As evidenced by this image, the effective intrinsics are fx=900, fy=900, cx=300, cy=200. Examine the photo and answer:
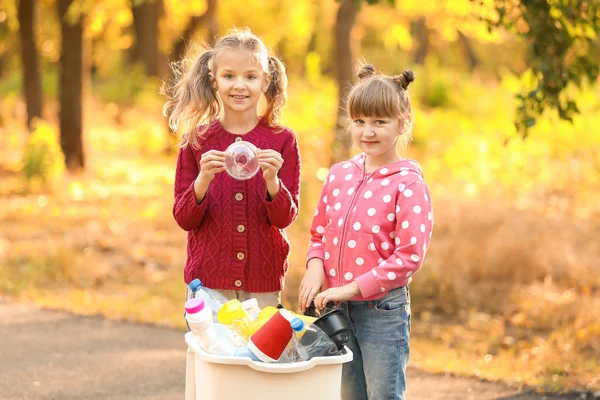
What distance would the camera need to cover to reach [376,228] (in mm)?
3109

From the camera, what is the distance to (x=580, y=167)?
1158 cm

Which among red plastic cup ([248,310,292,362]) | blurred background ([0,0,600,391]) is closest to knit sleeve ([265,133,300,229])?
red plastic cup ([248,310,292,362])

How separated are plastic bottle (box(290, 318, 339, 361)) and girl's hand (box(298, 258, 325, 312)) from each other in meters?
0.34

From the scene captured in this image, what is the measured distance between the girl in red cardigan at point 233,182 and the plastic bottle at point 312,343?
573mm

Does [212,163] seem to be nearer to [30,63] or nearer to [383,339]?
[383,339]

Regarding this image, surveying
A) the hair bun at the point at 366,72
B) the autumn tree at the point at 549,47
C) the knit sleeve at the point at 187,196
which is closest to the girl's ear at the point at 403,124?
the hair bun at the point at 366,72

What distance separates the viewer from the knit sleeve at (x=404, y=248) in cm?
302

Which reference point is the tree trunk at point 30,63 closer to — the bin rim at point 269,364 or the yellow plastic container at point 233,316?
the yellow plastic container at point 233,316

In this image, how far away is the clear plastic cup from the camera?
296cm

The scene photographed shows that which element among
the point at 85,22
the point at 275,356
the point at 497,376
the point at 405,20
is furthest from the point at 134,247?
the point at 405,20

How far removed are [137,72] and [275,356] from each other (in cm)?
1986

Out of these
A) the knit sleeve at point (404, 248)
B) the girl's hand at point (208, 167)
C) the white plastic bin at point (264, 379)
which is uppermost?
the girl's hand at point (208, 167)

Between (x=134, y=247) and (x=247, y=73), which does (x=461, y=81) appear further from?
(x=247, y=73)

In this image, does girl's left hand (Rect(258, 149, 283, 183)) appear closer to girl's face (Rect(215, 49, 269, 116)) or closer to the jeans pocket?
girl's face (Rect(215, 49, 269, 116))
